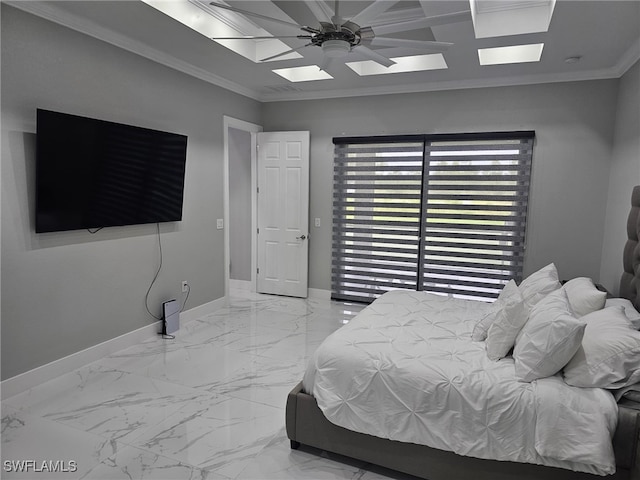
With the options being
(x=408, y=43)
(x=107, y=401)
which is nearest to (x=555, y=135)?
(x=408, y=43)

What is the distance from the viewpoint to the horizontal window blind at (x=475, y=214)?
476 cm

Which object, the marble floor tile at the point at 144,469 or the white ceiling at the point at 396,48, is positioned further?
the white ceiling at the point at 396,48

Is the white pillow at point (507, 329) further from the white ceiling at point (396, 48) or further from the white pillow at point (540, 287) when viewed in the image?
the white ceiling at point (396, 48)

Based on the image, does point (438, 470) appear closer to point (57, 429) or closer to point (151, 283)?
point (57, 429)

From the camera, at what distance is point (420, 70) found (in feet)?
14.6

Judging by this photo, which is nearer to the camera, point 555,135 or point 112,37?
point 112,37

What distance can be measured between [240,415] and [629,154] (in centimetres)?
410

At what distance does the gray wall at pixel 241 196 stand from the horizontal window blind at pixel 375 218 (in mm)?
1468

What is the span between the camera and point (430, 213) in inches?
202

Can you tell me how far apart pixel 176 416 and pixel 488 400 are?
205 cm

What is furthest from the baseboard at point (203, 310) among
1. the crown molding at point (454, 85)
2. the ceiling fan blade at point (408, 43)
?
the ceiling fan blade at point (408, 43)

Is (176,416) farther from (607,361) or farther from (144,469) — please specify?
(607,361)

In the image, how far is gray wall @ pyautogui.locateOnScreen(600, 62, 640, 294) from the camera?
11.9 feet

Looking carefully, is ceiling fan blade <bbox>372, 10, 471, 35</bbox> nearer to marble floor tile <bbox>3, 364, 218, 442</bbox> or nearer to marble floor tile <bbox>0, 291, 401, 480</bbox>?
marble floor tile <bbox>0, 291, 401, 480</bbox>
